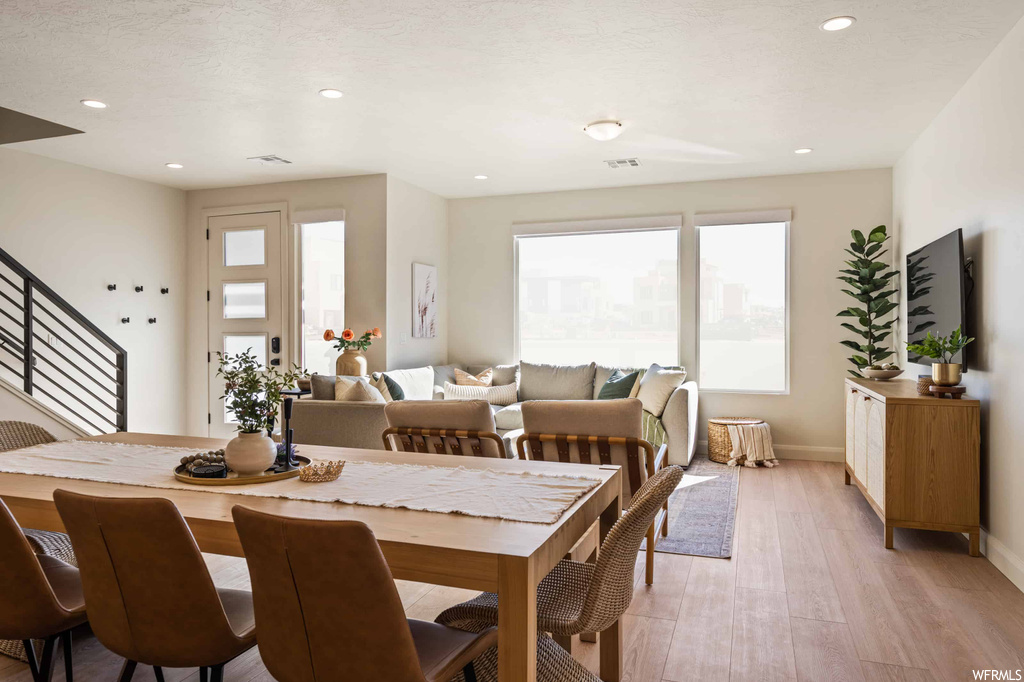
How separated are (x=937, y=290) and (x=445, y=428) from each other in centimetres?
313

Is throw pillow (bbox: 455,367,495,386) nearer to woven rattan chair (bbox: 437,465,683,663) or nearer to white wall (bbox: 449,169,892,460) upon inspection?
white wall (bbox: 449,169,892,460)

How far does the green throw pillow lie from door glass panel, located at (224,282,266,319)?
3.36 m

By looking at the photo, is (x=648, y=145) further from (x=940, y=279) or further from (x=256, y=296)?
(x=256, y=296)

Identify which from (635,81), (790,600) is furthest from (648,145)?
(790,600)

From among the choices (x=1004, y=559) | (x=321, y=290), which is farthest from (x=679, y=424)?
(x=321, y=290)

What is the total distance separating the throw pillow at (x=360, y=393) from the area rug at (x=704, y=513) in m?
2.20

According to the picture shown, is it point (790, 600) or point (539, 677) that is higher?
point (539, 677)

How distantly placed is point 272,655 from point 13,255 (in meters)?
5.16

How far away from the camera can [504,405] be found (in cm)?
645

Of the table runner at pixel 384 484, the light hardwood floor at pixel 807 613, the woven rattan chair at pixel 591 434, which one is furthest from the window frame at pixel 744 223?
the table runner at pixel 384 484

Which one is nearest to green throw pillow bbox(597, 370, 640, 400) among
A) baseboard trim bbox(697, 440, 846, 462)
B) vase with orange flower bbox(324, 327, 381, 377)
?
baseboard trim bbox(697, 440, 846, 462)

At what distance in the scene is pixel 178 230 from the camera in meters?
6.77

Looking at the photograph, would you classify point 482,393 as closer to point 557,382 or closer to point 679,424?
point 557,382

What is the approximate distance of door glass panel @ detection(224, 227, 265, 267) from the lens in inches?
260
